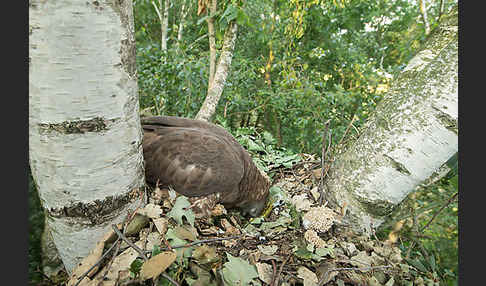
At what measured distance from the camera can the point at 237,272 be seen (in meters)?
1.20

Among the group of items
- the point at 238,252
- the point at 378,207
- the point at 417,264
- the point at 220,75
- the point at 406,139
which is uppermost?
the point at 406,139

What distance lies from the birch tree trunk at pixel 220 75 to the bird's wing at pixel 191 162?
110 cm

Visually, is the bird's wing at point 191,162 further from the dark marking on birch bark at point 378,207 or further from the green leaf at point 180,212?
the dark marking on birch bark at point 378,207

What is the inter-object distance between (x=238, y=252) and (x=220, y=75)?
2.10 meters

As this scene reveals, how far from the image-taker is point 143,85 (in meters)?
4.09

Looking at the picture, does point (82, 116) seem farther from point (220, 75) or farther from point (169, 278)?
point (220, 75)

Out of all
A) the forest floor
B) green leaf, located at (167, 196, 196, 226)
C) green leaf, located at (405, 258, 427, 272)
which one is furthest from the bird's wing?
green leaf, located at (405, 258, 427, 272)

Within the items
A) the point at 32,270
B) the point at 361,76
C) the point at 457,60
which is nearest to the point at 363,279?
the point at 457,60

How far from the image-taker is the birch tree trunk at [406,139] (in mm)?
1309

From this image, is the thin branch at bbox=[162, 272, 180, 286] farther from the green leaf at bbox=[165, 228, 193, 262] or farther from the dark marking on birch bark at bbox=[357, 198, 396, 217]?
the dark marking on birch bark at bbox=[357, 198, 396, 217]

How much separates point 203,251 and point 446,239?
5.29 ft

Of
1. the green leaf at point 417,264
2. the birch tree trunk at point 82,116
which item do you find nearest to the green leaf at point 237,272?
the birch tree trunk at point 82,116

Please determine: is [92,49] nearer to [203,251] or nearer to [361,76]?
[203,251]

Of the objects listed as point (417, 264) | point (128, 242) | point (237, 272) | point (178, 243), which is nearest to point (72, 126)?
point (128, 242)
